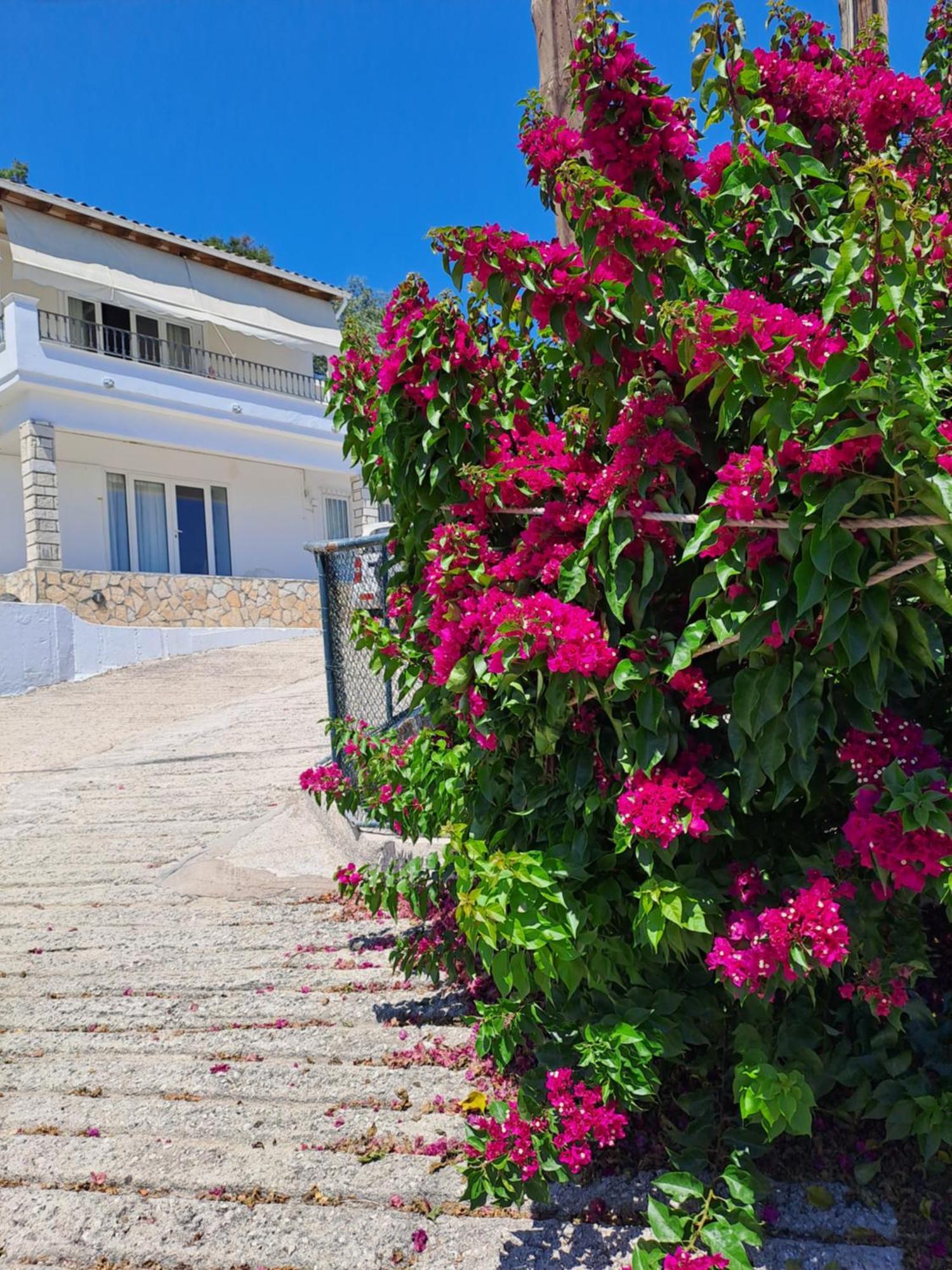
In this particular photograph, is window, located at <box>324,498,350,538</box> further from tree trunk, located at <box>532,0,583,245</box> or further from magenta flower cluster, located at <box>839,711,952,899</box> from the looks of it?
magenta flower cluster, located at <box>839,711,952,899</box>

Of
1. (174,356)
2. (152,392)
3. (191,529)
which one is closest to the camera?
(152,392)

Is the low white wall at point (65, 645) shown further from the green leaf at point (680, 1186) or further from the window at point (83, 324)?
the green leaf at point (680, 1186)

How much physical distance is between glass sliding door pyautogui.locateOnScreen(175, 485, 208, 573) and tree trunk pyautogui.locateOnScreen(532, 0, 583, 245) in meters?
15.7

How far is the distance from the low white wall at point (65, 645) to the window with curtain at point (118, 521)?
6.78ft

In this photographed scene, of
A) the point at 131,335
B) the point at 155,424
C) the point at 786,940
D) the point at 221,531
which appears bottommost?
the point at 786,940

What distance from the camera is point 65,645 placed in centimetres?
1375

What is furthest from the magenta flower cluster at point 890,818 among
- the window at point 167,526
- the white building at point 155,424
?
the window at point 167,526

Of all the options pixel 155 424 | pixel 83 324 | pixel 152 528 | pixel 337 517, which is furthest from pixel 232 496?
pixel 83 324

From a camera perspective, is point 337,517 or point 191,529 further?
point 337,517

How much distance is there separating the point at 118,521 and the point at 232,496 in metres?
2.45

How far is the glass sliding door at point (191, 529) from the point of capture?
18219mm

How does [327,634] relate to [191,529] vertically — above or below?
below

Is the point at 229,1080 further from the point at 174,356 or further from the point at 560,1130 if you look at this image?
the point at 174,356

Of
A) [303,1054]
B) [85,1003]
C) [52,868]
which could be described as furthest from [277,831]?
[303,1054]
